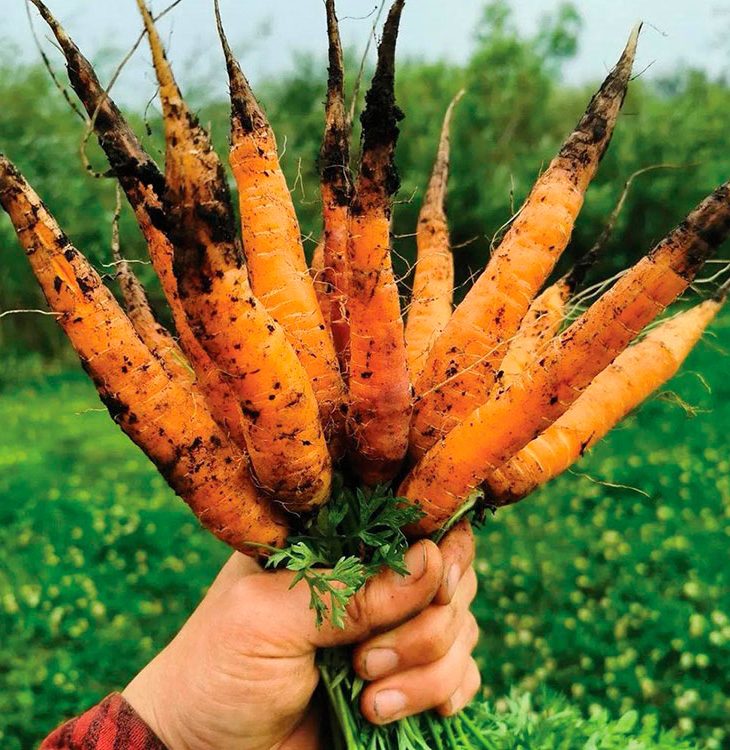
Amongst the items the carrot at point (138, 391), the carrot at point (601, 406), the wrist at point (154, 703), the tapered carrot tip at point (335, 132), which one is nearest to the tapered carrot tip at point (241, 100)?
the tapered carrot tip at point (335, 132)

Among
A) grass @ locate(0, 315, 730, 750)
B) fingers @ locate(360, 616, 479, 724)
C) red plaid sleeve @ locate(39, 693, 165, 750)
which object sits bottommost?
grass @ locate(0, 315, 730, 750)

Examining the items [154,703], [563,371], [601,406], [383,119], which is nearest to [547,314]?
[601,406]

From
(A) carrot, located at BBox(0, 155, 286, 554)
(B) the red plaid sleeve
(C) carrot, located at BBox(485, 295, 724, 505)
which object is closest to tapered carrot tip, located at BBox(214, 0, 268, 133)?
(A) carrot, located at BBox(0, 155, 286, 554)

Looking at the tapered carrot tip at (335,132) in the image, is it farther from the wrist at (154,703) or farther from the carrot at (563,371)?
the wrist at (154,703)

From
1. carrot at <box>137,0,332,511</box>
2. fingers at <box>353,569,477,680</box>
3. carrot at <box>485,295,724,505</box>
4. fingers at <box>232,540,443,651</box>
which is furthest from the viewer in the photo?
carrot at <box>485,295,724,505</box>

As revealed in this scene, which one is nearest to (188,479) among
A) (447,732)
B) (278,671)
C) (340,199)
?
(278,671)

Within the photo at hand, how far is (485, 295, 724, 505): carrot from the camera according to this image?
1771 millimetres

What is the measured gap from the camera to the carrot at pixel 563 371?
144cm

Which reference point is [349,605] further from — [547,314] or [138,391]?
[547,314]

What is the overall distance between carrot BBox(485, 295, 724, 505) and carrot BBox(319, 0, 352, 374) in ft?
1.44

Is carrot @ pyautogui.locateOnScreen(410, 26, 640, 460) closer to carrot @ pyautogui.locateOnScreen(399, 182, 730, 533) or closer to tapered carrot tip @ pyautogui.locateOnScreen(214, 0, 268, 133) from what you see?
carrot @ pyautogui.locateOnScreen(399, 182, 730, 533)

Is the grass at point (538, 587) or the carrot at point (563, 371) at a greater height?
the carrot at point (563, 371)

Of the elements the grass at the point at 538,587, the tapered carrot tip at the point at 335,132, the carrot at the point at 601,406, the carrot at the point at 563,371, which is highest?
the tapered carrot tip at the point at 335,132

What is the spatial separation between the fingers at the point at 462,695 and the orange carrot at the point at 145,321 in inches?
35.7
